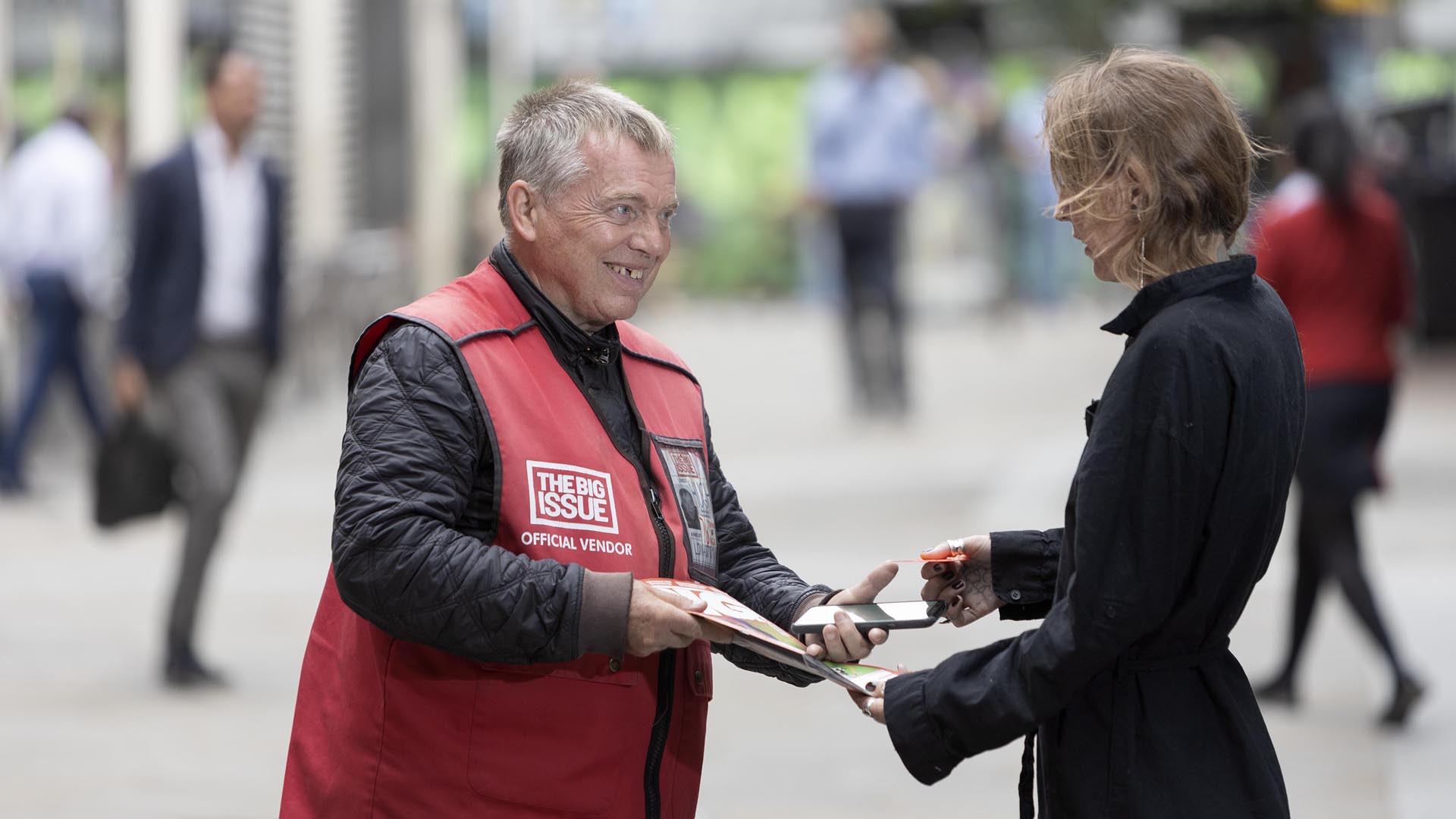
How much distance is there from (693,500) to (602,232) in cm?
46

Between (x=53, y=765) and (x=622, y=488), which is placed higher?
(x=622, y=488)

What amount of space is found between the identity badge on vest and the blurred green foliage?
23124mm

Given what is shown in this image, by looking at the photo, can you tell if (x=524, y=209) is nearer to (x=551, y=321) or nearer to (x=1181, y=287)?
(x=551, y=321)

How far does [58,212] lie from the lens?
11922 millimetres

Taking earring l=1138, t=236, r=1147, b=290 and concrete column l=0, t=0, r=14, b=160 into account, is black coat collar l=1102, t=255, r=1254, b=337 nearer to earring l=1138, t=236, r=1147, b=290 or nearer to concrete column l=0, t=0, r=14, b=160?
earring l=1138, t=236, r=1147, b=290

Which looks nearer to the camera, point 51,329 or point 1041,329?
point 51,329

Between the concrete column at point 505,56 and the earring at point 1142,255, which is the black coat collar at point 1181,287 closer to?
the earring at point 1142,255

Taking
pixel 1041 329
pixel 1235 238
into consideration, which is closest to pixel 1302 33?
pixel 1041 329

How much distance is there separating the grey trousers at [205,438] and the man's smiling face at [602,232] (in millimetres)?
4300

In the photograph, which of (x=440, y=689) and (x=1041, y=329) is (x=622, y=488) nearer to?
(x=440, y=689)

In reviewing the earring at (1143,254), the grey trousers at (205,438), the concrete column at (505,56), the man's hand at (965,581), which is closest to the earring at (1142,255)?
the earring at (1143,254)

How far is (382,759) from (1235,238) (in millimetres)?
1452

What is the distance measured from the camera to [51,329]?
39.1ft

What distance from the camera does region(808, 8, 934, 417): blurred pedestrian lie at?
13391 mm
